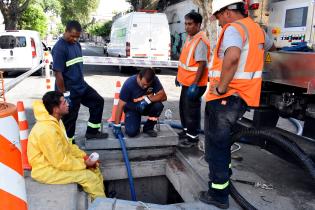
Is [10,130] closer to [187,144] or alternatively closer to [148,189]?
[187,144]

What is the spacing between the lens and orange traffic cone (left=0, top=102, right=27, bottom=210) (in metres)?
1.67

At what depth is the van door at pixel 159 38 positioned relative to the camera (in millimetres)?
12945

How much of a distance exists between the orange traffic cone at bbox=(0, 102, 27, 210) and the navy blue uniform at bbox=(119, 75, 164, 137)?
2.49 meters

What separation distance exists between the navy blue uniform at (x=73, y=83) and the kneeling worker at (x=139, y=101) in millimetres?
322

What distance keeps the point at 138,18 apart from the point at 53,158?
1059 cm

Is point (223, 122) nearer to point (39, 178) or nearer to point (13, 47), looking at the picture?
point (39, 178)

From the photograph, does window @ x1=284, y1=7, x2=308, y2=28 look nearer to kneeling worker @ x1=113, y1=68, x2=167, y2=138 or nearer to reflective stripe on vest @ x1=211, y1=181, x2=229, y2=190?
kneeling worker @ x1=113, y1=68, x2=167, y2=138

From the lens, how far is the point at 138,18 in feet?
42.4

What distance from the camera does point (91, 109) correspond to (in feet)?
14.3

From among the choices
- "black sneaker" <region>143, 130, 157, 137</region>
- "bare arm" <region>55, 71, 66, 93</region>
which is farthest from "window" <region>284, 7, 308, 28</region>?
"bare arm" <region>55, 71, 66, 93</region>

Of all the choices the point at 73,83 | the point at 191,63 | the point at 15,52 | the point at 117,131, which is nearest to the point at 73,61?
the point at 73,83

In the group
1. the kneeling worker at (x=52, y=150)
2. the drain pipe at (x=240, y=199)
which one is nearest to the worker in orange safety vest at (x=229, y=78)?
the drain pipe at (x=240, y=199)

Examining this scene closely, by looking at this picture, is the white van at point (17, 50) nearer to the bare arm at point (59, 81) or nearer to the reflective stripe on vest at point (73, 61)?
the reflective stripe on vest at point (73, 61)

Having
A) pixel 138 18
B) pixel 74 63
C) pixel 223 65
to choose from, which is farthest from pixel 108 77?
pixel 223 65
